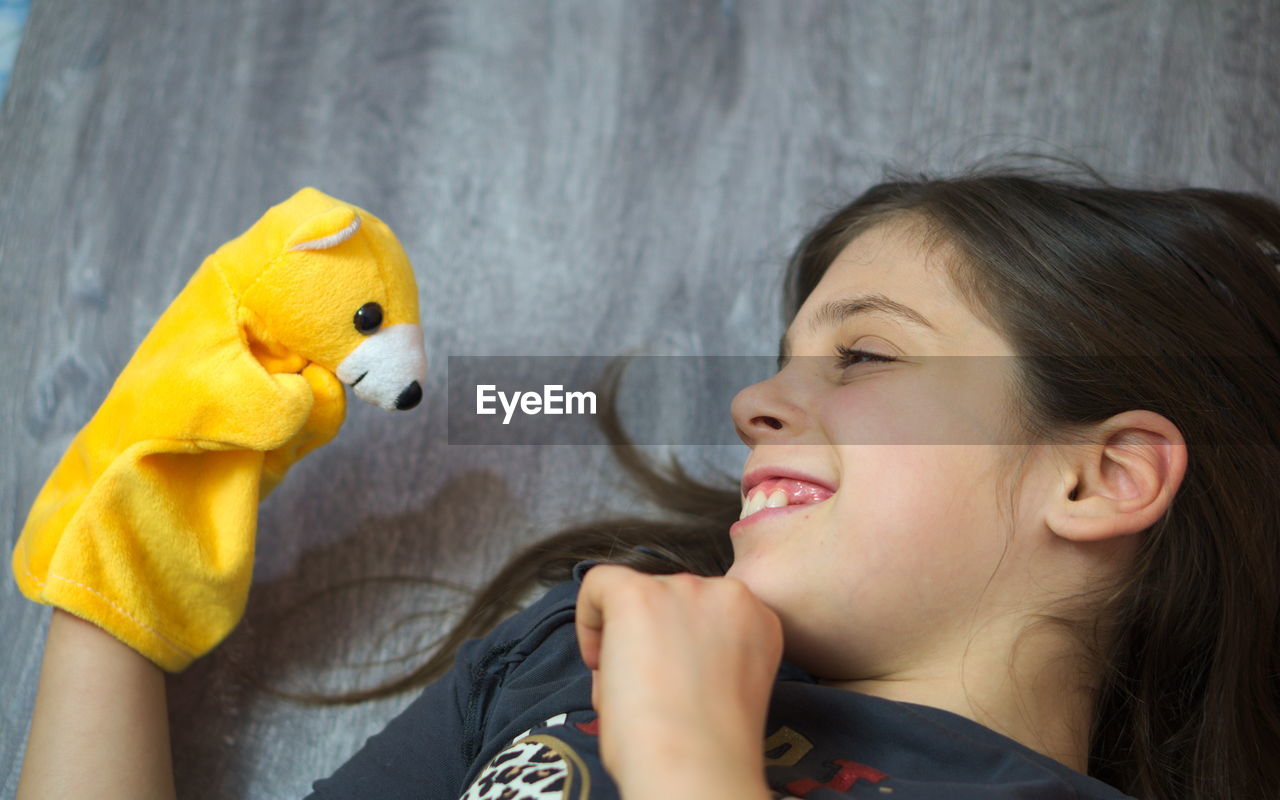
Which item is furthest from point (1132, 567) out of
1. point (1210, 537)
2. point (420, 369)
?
point (420, 369)

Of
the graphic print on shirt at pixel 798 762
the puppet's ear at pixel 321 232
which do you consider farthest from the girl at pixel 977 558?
the puppet's ear at pixel 321 232

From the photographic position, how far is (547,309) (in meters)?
1.22

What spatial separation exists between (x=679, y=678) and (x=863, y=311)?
0.36 metres

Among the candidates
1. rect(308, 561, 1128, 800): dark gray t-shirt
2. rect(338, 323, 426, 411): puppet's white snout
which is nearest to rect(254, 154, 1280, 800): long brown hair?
rect(308, 561, 1128, 800): dark gray t-shirt

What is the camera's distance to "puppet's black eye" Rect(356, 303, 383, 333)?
2.95ft

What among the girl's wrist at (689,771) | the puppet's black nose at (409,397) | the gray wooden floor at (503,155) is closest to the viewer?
the girl's wrist at (689,771)

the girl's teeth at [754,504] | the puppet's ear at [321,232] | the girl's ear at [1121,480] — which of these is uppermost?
the puppet's ear at [321,232]

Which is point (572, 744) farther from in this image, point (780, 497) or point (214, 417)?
point (214, 417)

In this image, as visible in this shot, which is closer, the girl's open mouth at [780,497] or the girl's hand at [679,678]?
the girl's hand at [679,678]

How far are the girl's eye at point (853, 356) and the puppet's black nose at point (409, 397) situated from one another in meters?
0.35

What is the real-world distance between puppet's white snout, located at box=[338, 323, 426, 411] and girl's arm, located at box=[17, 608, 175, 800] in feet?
0.91

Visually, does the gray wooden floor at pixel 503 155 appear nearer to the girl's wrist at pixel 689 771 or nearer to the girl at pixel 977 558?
the girl at pixel 977 558

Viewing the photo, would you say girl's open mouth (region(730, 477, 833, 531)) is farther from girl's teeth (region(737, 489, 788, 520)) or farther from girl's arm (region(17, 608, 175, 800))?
girl's arm (region(17, 608, 175, 800))

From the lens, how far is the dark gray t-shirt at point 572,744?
2.38 feet
